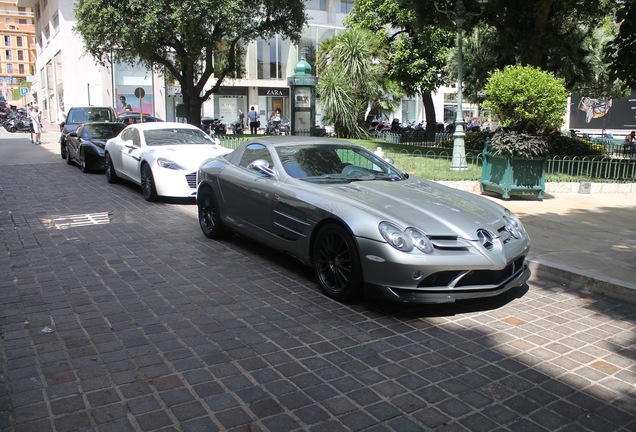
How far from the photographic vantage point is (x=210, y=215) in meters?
7.48

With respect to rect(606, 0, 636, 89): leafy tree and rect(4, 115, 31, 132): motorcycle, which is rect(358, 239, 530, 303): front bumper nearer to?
rect(606, 0, 636, 89): leafy tree

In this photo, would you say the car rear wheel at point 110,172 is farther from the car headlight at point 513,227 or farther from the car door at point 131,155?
the car headlight at point 513,227

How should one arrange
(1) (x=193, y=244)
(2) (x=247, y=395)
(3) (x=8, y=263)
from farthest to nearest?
1. (1) (x=193, y=244)
2. (3) (x=8, y=263)
3. (2) (x=247, y=395)

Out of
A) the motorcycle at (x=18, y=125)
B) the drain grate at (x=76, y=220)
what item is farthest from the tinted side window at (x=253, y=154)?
the motorcycle at (x=18, y=125)

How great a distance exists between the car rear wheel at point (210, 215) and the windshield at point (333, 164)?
1416 mm

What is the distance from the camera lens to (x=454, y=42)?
26.0 meters

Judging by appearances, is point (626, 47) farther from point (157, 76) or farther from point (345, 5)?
point (345, 5)

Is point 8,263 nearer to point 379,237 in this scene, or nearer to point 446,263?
point 379,237

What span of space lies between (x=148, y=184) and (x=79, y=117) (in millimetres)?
10407

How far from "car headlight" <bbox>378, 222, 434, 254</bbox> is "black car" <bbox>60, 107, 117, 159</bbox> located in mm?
15414

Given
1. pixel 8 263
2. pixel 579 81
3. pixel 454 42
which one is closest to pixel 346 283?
pixel 8 263

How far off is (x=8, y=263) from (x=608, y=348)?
6171mm

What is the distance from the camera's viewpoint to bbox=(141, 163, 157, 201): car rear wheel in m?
10.3

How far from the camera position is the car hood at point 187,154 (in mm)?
10250
